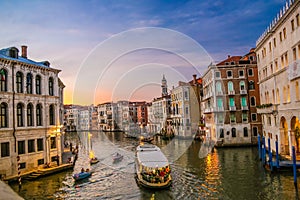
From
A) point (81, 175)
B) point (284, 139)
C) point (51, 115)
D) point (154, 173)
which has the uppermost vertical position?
point (51, 115)

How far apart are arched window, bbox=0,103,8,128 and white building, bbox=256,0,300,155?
72.5 feet

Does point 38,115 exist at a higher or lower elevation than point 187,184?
higher

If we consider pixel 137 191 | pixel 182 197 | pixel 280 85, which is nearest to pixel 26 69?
pixel 137 191

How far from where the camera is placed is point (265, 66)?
30391mm

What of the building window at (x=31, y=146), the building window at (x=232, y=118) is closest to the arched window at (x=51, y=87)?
the building window at (x=31, y=146)

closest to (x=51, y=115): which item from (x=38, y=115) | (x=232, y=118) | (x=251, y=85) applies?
(x=38, y=115)

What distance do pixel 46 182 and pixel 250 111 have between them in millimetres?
29517

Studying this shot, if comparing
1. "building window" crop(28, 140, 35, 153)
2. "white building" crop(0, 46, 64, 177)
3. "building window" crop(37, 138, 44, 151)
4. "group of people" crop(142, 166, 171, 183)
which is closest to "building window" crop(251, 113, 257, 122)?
"group of people" crop(142, 166, 171, 183)

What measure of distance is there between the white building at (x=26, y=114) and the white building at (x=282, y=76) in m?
20.4

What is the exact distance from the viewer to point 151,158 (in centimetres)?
2139

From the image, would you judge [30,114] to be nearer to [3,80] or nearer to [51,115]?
[51,115]

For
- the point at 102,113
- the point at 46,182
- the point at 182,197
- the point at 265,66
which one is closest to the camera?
the point at 182,197

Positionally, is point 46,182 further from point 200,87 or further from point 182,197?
point 200,87

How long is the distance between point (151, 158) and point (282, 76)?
1371 centimetres
